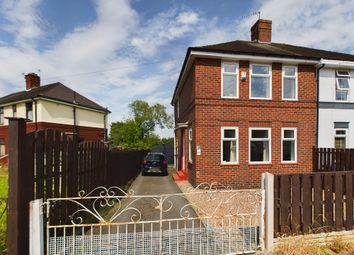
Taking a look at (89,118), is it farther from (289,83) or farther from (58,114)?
(289,83)

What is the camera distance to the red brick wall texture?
1122cm

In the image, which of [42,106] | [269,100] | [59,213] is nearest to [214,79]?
[269,100]

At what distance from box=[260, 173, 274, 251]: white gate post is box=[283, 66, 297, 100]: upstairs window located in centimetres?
866

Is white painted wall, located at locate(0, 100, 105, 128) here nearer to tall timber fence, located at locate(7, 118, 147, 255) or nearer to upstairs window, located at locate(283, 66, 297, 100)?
tall timber fence, located at locate(7, 118, 147, 255)

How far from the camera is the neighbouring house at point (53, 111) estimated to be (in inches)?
886

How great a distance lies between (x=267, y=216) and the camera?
14.5 feet

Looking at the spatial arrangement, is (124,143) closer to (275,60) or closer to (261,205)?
(275,60)

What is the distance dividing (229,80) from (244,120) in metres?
1.91

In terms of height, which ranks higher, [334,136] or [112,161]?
[334,136]

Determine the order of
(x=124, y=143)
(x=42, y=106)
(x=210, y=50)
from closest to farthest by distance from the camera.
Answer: (x=210, y=50) → (x=42, y=106) → (x=124, y=143)

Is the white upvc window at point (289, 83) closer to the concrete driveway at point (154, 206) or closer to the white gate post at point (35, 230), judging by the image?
the concrete driveway at point (154, 206)

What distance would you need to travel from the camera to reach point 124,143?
28.7 m

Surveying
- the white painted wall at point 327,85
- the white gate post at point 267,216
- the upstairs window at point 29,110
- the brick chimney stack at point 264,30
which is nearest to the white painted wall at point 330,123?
the white painted wall at point 327,85

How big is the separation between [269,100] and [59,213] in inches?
392
